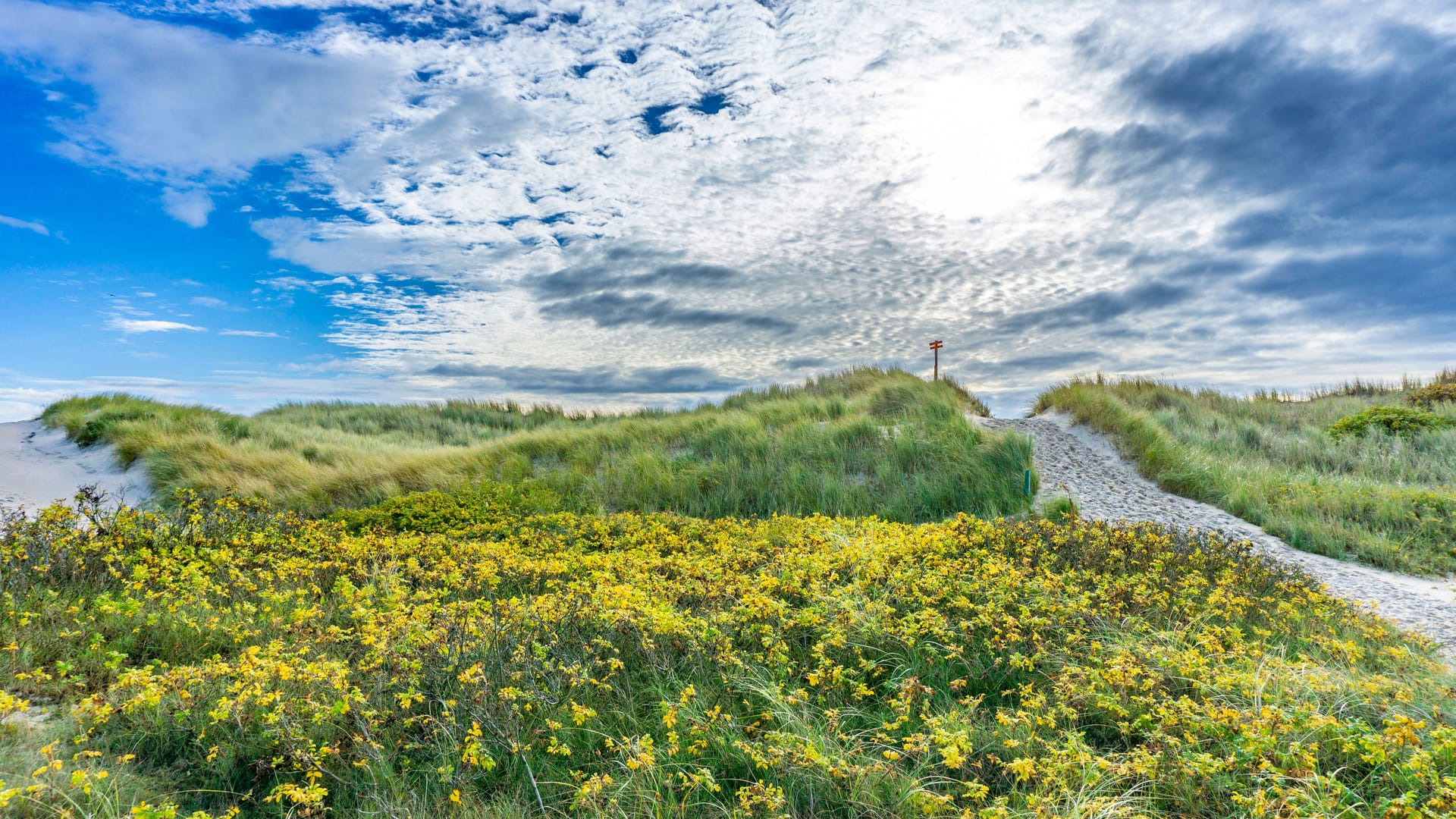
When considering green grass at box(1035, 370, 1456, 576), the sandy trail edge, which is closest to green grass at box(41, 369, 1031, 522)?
the sandy trail edge

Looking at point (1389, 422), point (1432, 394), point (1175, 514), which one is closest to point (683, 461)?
point (1175, 514)

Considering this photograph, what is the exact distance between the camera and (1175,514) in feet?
29.3

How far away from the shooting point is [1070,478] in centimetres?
1048

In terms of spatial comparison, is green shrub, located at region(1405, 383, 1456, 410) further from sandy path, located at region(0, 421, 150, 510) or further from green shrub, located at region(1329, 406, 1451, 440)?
sandy path, located at region(0, 421, 150, 510)

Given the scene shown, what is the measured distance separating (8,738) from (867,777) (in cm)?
378

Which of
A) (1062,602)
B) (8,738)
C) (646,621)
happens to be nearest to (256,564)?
(8,738)

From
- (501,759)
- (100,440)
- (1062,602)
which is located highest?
(100,440)

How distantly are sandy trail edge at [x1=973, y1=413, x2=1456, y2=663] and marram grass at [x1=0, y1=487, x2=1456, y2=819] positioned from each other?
103cm

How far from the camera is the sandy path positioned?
10602mm

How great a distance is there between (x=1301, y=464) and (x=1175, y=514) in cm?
567

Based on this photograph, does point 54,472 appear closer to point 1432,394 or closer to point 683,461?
→ point 683,461

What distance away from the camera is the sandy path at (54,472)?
1060cm

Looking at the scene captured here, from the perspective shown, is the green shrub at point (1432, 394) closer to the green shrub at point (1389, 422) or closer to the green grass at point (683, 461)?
the green shrub at point (1389, 422)

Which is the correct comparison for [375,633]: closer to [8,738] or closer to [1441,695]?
[8,738]
